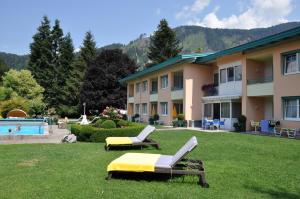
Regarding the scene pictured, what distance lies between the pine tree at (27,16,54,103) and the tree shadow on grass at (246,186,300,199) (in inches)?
2206

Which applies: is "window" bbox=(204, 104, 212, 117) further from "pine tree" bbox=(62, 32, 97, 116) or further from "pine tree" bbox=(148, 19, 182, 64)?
"pine tree" bbox=(62, 32, 97, 116)

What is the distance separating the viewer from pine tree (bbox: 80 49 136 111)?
5112cm

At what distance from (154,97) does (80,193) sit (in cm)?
3214

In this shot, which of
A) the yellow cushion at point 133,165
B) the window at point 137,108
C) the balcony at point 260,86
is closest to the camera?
the yellow cushion at point 133,165

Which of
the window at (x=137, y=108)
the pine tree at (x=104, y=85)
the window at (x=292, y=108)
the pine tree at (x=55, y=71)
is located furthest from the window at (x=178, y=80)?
the pine tree at (x=55, y=71)

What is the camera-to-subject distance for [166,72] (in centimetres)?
3450

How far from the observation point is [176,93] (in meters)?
32.3

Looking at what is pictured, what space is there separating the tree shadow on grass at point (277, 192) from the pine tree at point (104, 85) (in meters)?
45.1

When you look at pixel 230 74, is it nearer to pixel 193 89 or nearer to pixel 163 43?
pixel 193 89

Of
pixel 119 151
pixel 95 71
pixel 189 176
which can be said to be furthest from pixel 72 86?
pixel 189 176

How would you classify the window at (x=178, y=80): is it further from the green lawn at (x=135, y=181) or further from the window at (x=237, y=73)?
the green lawn at (x=135, y=181)

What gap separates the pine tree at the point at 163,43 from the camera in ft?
181

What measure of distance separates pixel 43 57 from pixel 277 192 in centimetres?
5922

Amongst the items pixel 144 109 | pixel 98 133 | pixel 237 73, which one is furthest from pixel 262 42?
pixel 144 109
